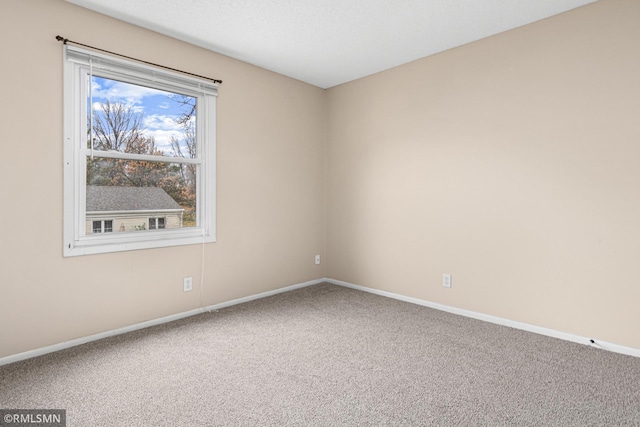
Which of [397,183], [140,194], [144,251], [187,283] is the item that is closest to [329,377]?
[187,283]

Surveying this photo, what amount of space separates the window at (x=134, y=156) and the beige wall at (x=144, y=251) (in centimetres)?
9

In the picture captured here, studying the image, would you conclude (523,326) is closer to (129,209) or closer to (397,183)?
(397,183)

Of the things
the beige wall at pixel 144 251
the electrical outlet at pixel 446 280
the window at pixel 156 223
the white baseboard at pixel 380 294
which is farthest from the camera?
the electrical outlet at pixel 446 280

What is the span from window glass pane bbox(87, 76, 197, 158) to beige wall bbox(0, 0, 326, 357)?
0.26 metres

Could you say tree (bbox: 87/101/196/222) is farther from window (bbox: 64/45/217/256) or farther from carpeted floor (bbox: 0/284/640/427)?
carpeted floor (bbox: 0/284/640/427)

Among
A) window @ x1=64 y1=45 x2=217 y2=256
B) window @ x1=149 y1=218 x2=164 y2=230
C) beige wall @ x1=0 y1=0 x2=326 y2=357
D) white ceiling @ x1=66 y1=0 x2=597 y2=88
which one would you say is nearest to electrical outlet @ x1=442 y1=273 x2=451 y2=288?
beige wall @ x1=0 y1=0 x2=326 y2=357

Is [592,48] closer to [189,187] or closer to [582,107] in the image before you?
[582,107]

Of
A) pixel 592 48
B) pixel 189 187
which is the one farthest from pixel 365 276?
pixel 592 48

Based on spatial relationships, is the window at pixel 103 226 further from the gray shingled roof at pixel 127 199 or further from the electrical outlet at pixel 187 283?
the electrical outlet at pixel 187 283

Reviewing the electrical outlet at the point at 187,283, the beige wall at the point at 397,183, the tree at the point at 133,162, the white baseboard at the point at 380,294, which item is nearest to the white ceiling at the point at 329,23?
the beige wall at the point at 397,183

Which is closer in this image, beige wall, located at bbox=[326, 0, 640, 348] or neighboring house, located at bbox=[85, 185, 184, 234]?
beige wall, located at bbox=[326, 0, 640, 348]

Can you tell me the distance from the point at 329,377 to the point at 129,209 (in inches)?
82.6

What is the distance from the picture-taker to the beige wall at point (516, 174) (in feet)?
8.14

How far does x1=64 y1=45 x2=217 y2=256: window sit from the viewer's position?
102 inches
